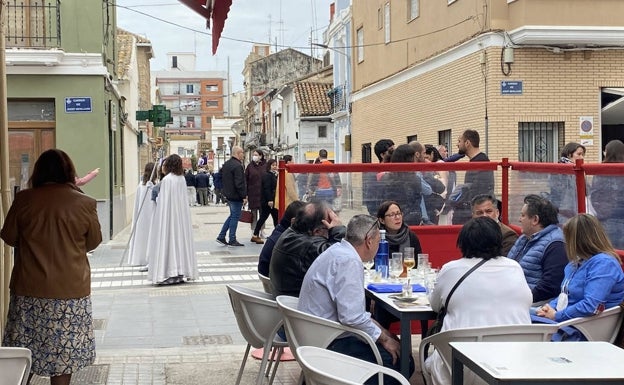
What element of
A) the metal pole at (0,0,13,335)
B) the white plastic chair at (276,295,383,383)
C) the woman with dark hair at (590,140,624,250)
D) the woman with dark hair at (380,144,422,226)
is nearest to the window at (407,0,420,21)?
the woman with dark hair at (380,144,422,226)

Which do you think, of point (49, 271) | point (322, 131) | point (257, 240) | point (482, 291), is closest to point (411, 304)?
point (482, 291)

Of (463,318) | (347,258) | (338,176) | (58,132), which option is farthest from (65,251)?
(58,132)

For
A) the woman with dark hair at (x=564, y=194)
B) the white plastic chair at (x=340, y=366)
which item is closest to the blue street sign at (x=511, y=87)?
the woman with dark hair at (x=564, y=194)

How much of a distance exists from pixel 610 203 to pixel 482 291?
201cm

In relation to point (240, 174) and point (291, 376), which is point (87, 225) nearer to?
point (291, 376)

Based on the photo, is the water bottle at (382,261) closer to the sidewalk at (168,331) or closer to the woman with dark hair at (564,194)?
the sidewalk at (168,331)

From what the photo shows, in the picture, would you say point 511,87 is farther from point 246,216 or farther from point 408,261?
point 408,261

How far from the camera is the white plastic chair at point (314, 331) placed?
15.0 feet

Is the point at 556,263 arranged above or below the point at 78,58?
below

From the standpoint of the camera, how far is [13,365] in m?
3.48

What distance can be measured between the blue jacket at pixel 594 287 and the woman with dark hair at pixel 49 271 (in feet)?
10.4

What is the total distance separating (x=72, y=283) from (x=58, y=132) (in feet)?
34.6

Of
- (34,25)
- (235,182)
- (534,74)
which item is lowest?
(235,182)

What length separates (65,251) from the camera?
17.2 ft
